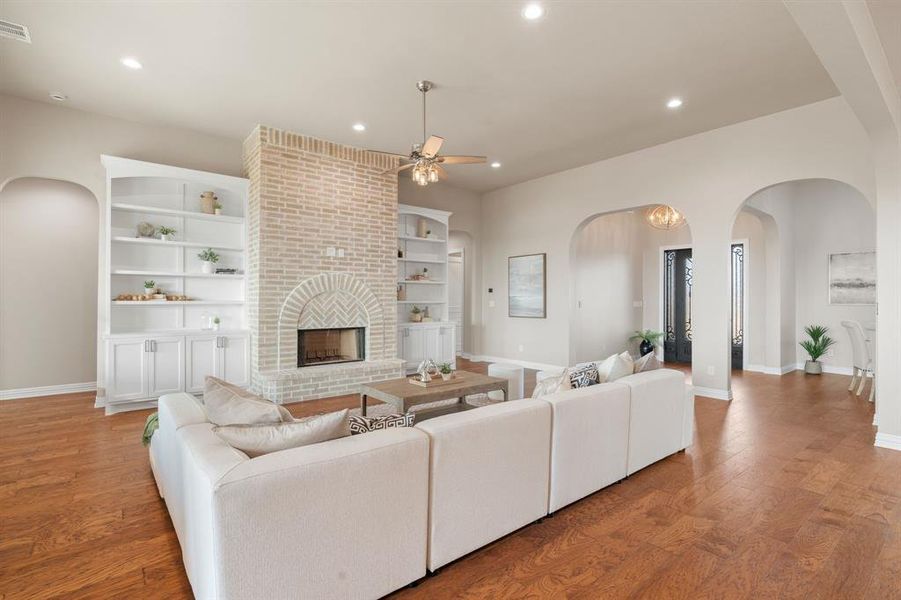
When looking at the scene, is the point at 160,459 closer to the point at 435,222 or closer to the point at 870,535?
the point at 870,535

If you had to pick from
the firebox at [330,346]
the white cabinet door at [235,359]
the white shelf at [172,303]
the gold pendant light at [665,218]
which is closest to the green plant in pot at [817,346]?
the gold pendant light at [665,218]

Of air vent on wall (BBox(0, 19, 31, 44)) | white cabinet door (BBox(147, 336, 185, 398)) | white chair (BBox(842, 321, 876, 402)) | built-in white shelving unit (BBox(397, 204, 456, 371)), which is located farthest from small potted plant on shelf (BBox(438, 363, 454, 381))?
white chair (BBox(842, 321, 876, 402))

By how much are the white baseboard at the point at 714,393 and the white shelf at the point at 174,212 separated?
6.14 m

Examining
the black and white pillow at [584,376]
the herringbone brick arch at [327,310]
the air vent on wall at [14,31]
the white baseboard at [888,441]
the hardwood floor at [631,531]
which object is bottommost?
the hardwood floor at [631,531]

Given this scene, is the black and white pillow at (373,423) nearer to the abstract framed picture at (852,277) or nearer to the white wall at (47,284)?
the white wall at (47,284)

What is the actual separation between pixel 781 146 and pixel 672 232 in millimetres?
3684

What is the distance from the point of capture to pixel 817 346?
6902mm

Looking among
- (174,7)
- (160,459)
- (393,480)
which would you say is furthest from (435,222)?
(393,480)

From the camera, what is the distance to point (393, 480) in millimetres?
1735

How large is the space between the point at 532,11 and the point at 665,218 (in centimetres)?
533

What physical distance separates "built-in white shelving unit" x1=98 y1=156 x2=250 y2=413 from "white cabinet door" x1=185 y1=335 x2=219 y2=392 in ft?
0.03

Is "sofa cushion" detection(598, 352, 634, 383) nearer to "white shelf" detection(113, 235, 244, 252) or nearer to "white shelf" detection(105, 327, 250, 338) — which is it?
"white shelf" detection(105, 327, 250, 338)

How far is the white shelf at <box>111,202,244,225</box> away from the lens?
4805mm

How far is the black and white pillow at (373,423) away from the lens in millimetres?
1943
